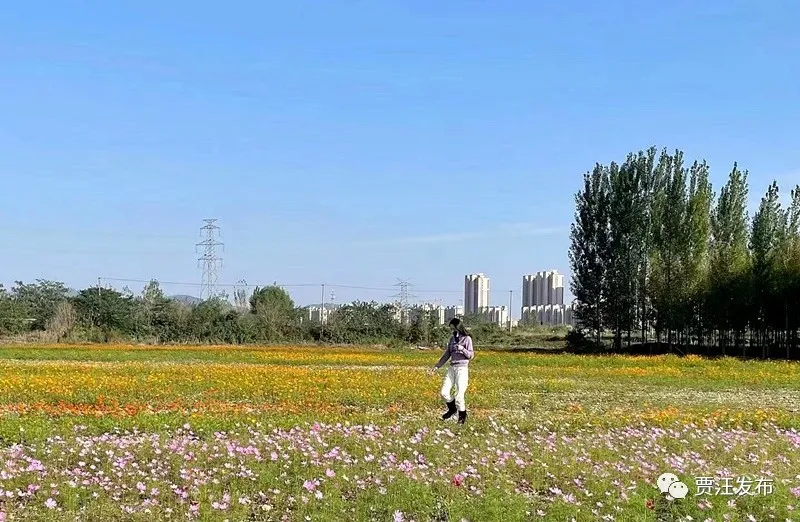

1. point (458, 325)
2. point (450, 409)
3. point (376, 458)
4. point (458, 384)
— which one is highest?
point (458, 325)

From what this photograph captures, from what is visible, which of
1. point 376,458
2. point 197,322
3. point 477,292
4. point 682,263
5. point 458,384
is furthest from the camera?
point 477,292

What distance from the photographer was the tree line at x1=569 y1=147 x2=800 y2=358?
4497 centimetres

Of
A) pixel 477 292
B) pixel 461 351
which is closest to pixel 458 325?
pixel 461 351

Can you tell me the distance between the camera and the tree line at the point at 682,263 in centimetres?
4497

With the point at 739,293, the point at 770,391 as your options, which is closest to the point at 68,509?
the point at 770,391

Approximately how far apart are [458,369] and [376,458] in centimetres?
359

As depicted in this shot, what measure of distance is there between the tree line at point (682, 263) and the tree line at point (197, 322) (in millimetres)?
13804

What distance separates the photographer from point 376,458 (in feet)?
31.0

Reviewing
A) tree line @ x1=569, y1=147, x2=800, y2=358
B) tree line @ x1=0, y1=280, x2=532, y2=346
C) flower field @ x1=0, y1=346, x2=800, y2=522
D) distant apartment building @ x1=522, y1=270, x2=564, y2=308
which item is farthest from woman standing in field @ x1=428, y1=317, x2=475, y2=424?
distant apartment building @ x1=522, y1=270, x2=564, y2=308

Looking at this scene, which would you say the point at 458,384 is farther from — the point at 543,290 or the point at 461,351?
the point at 543,290

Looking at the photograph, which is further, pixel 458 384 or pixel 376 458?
pixel 458 384

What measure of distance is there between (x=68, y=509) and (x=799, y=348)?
46.1 metres

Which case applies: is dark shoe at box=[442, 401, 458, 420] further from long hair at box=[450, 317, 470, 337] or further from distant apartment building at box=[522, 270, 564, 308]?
distant apartment building at box=[522, 270, 564, 308]

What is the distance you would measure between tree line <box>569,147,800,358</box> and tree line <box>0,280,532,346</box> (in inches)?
543
